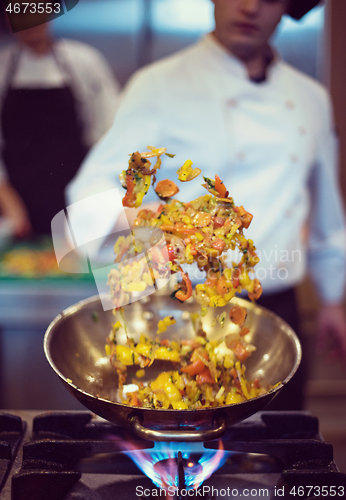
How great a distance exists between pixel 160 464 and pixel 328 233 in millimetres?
1066

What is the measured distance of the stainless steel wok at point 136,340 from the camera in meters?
0.63

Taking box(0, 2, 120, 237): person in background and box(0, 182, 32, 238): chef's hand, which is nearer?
box(0, 2, 120, 237): person in background

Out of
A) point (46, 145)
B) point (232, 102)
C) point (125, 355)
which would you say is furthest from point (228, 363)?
point (232, 102)

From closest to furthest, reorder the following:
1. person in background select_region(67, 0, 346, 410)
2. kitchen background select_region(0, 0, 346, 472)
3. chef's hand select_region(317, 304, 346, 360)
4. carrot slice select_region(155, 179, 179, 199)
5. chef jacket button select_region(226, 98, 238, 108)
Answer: carrot slice select_region(155, 179, 179, 199)
person in background select_region(67, 0, 346, 410)
chef jacket button select_region(226, 98, 238, 108)
chef's hand select_region(317, 304, 346, 360)
kitchen background select_region(0, 0, 346, 472)

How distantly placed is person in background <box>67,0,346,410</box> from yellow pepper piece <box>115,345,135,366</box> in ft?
1.34

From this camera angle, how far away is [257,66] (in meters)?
1.22

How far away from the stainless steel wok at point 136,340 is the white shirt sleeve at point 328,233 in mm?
750

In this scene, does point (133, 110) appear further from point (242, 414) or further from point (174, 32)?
point (242, 414)

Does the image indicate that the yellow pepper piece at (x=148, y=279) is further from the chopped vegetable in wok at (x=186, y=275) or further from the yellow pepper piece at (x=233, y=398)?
the yellow pepper piece at (x=233, y=398)

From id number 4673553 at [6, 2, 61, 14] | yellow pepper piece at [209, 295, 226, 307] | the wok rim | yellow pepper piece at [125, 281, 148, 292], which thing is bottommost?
the wok rim

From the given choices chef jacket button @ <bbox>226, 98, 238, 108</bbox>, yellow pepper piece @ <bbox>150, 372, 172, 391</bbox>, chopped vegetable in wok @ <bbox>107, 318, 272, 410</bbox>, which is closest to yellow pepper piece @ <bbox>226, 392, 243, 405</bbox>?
chopped vegetable in wok @ <bbox>107, 318, 272, 410</bbox>

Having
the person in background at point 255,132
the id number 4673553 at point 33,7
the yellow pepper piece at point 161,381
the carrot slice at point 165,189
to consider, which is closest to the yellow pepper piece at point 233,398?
the yellow pepper piece at point 161,381

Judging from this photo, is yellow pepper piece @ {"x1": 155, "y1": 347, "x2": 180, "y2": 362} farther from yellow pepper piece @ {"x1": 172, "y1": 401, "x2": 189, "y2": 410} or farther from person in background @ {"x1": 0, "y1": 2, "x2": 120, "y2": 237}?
person in background @ {"x1": 0, "y1": 2, "x2": 120, "y2": 237}

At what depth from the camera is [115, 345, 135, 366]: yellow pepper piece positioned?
757mm
